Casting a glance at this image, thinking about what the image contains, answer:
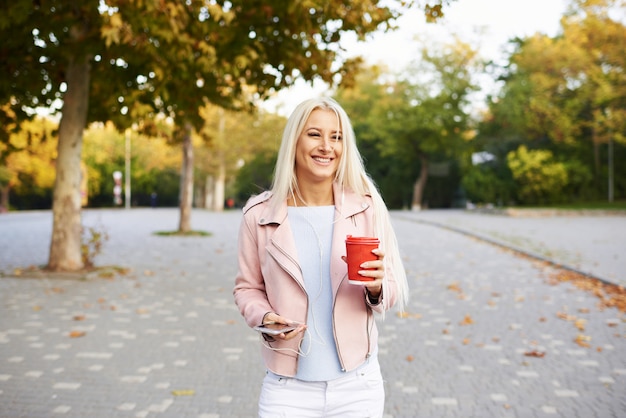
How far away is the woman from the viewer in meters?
2.25

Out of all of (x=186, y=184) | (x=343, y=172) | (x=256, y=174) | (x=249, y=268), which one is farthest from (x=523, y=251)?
(x=256, y=174)

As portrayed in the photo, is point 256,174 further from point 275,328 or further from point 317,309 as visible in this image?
point 275,328

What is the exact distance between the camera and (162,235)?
20484 mm

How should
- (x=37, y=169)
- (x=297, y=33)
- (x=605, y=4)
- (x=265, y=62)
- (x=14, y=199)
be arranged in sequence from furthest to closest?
1. (x=14, y=199)
2. (x=37, y=169)
3. (x=605, y=4)
4. (x=265, y=62)
5. (x=297, y=33)

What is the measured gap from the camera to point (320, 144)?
7.68 feet

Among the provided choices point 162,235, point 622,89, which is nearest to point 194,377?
point 162,235

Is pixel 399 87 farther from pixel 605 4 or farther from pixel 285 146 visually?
pixel 285 146

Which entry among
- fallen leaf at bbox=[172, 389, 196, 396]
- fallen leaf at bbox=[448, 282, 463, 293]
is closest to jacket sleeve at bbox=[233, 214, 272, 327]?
fallen leaf at bbox=[172, 389, 196, 396]

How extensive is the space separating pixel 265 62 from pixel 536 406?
25.9 feet

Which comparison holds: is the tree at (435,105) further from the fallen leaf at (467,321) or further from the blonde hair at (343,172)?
the blonde hair at (343,172)

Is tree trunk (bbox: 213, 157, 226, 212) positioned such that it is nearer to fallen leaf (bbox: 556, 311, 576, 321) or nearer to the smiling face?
fallen leaf (bbox: 556, 311, 576, 321)

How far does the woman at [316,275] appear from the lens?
7.38 ft

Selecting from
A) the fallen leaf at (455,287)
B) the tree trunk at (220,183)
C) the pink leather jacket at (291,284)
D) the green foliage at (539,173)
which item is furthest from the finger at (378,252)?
the tree trunk at (220,183)

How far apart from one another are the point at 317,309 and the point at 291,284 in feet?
0.42
